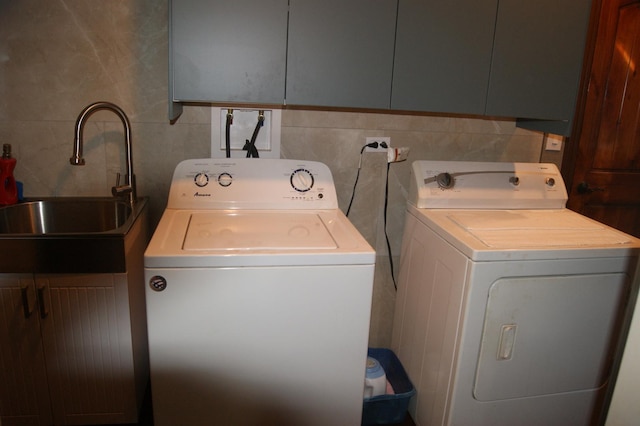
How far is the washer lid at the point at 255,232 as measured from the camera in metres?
1.33

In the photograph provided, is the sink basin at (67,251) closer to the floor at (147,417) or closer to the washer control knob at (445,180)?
the floor at (147,417)

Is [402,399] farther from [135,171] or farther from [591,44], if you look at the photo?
[591,44]

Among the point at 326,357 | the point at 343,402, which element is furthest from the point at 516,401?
the point at 326,357

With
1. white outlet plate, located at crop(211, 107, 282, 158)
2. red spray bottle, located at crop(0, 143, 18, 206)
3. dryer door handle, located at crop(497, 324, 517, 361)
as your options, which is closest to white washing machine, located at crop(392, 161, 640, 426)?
dryer door handle, located at crop(497, 324, 517, 361)

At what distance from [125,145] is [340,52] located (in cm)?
94

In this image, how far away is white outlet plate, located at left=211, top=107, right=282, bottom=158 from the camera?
6.23ft

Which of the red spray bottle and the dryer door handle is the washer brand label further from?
the dryer door handle

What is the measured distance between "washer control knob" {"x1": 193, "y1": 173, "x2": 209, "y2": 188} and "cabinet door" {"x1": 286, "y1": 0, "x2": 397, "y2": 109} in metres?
0.46

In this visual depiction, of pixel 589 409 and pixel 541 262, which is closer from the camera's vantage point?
pixel 541 262

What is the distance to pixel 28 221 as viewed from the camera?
1.80 meters

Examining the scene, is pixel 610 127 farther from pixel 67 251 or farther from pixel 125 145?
pixel 67 251

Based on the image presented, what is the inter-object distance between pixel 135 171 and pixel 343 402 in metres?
1.28

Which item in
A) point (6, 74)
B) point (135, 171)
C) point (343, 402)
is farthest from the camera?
point (135, 171)

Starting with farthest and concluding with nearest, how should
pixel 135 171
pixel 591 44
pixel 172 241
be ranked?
pixel 591 44, pixel 135 171, pixel 172 241
